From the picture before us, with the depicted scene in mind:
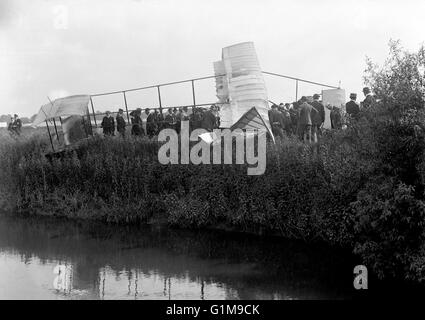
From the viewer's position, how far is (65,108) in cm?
2706

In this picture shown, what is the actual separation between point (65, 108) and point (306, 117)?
37.9 ft

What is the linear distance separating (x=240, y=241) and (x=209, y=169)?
3.41 m

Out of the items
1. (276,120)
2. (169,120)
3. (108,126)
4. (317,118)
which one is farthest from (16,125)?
(317,118)

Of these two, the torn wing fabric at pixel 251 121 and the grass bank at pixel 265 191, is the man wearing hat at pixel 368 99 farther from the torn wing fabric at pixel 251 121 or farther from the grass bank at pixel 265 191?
the torn wing fabric at pixel 251 121

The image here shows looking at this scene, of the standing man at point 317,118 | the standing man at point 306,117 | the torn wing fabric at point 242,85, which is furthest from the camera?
the standing man at point 317,118

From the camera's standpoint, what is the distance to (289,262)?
18.6 m

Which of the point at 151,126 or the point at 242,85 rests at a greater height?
the point at 242,85

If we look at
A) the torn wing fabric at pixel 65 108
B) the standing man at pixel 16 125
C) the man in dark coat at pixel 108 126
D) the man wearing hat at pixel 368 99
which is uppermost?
the standing man at pixel 16 125

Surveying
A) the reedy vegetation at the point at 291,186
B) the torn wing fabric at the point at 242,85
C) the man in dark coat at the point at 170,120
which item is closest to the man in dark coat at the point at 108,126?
the reedy vegetation at the point at 291,186

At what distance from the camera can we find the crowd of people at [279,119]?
73.3 ft

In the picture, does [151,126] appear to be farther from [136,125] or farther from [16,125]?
[16,125]

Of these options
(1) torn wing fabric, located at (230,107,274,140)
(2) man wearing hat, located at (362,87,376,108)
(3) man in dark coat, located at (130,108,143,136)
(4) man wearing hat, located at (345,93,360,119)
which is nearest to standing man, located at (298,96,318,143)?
→ (4) man wearing hat, located at (345,93,360,119)
